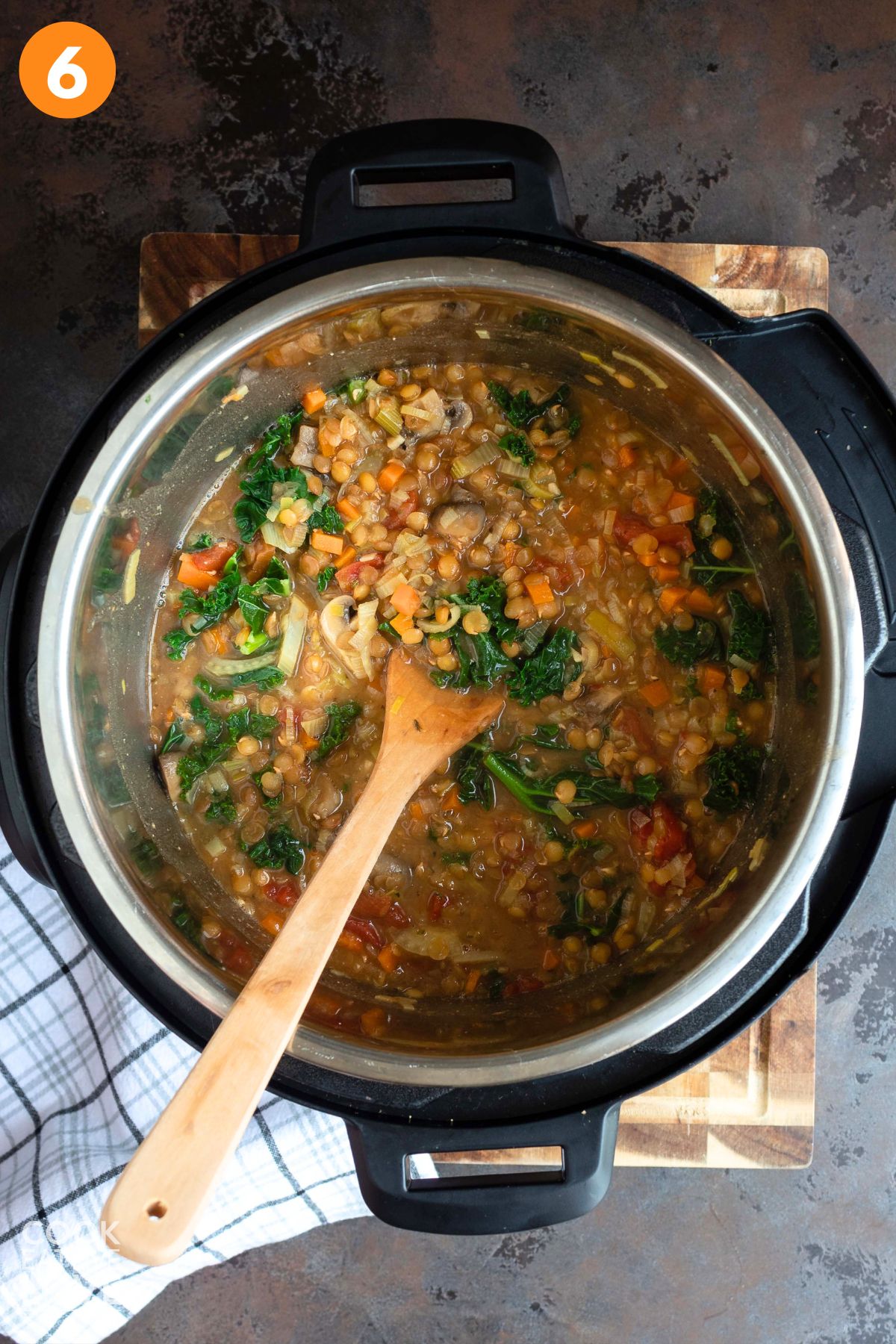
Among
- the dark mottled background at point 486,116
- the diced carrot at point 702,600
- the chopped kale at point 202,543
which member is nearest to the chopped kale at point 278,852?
the chopped kale at point 202,543

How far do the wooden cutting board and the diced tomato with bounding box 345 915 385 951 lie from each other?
66cm

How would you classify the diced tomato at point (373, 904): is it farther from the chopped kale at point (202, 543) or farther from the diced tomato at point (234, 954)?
the chopped kale at point (202, 543)

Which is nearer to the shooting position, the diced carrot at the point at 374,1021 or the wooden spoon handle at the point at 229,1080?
the wooden spoon handle at the point at 229,1080

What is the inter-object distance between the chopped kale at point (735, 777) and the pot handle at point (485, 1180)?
82 cm

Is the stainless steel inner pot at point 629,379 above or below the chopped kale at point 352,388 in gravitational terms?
below

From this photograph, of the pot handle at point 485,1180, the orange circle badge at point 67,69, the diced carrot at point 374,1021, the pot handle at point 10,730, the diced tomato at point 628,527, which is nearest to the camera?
the pot handle at point 485,1180

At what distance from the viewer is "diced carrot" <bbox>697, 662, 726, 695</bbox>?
8.79 feet

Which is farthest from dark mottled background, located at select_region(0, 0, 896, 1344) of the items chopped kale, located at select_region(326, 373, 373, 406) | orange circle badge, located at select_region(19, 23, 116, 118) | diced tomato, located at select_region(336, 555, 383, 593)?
diced tomato, located at select_region(336, 555, 383, 593)

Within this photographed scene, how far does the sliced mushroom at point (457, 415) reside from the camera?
2.76 meters

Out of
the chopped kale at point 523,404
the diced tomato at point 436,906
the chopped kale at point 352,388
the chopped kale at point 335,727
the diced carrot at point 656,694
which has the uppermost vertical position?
the chopped kale at point 352,388

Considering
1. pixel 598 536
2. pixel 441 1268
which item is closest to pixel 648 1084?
pixel 598 536

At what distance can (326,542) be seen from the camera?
2.74m

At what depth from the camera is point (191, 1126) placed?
176 cm

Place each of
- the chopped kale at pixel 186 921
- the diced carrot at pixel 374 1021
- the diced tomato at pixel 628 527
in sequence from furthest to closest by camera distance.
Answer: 1. the diced tomato at pixel 628 527
2. the diced carrot at pixel 374 1021
3. the chopped kale at pixel 186 921
